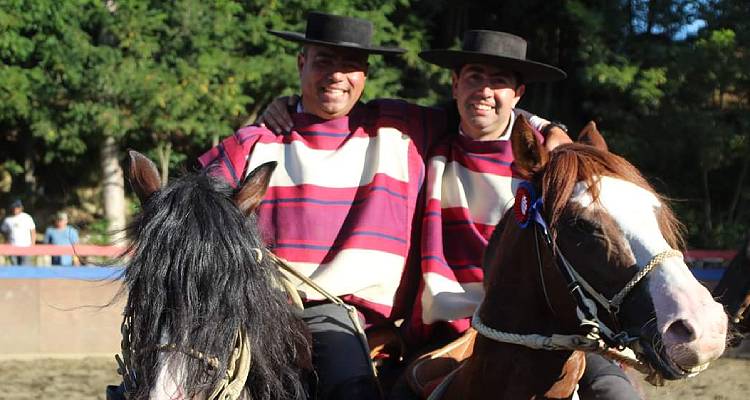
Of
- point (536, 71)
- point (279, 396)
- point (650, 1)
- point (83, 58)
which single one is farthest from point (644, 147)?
point (279, 396)

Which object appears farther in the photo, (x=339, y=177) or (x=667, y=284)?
(x=339, y=177)

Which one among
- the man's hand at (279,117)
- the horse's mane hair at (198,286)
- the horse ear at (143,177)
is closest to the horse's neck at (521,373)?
the horse's mane hair at (198,286)

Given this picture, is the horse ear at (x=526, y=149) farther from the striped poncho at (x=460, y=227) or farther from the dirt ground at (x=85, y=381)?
the dirt ground at (x=85, y=381)

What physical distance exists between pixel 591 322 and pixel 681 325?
1.06 ft

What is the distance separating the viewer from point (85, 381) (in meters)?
8.57

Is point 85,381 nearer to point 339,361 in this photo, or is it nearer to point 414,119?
point 414,119

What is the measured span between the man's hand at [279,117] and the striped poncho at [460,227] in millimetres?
640

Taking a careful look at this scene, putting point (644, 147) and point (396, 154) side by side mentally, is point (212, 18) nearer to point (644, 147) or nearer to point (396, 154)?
point (644, 147)

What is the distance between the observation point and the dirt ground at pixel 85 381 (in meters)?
8.16

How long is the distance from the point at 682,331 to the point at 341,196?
1.69 metres

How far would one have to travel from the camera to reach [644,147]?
16.7 m

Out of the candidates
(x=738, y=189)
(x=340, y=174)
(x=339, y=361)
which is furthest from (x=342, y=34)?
(x=738, y=189)

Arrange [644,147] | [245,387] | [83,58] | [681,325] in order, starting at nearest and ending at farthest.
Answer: [681,325]
[245,387]
[83,58]
[644,147]

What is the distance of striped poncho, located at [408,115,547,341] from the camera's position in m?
3.65
